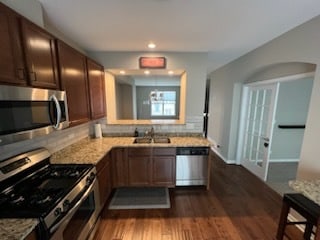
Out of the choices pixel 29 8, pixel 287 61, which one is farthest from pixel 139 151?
pixel 287 61

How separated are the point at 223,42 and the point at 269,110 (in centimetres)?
161

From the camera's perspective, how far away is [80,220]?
1599mm

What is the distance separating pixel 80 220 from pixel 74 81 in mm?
1565

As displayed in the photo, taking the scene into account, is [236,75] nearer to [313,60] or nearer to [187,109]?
[187,109]

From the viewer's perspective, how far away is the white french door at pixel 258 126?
3.12m

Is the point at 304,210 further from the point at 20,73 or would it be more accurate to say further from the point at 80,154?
the point at 20,73

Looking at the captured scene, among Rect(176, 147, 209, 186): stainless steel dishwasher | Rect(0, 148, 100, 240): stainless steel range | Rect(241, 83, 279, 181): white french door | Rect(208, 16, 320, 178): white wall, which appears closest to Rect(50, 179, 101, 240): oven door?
Rect(0, 148, 100, 240): stainless steel range

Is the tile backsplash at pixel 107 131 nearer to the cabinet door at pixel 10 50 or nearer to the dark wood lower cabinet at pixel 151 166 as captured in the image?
the dark wood lower cabinet at pixel 151 166

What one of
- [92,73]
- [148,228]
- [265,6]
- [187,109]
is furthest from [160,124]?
[265,6]

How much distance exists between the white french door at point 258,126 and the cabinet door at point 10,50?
11.8ft

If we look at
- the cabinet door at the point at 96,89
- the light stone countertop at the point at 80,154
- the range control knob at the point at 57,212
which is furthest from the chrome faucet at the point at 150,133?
the range control knob at the point at 57,212

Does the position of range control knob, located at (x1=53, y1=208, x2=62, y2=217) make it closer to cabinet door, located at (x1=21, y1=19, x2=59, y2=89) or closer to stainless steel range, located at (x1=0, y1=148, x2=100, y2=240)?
stainless steel range, located at (x1=0, y1=148, x2=100, y2=240)

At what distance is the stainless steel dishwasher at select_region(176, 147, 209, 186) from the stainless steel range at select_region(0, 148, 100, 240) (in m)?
1.42

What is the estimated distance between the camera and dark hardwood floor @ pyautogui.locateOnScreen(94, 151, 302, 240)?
6.64ft
